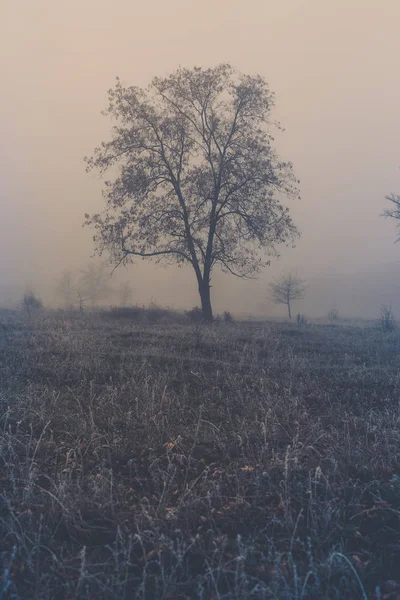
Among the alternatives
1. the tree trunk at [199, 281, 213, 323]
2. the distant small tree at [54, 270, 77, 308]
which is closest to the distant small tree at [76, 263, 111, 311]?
the distant small tree at [54, 270, 77, 308]

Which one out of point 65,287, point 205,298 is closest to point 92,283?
point 65,287

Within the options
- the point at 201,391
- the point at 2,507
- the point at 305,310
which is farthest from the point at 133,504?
the point at 305,310

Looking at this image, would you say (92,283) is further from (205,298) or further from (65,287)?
(205,298)

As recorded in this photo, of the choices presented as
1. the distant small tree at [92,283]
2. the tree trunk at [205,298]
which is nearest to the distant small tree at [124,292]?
the distant small tree at [92,283]

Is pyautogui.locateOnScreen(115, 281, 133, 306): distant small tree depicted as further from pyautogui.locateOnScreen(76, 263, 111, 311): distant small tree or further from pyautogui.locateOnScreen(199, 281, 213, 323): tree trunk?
pyautogui.locateOnScreen(199, 281, 213, 323): tree trunk

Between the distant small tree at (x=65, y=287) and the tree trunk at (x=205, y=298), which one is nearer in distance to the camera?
the tree trunk at (x=205, y=298)

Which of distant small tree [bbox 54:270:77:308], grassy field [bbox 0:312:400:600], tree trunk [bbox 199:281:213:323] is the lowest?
grassy field [bbox 0:312:400:600]

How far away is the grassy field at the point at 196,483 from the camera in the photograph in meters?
2.65

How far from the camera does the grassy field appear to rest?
2.65 m

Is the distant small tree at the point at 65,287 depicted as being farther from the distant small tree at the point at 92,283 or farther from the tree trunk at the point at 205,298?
the tree trunk at the point at 205,298

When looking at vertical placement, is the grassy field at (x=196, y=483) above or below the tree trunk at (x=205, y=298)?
below

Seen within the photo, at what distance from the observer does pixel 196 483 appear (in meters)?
3.80

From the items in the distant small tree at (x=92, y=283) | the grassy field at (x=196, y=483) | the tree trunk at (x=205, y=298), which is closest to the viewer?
the grassy field at (x=196, y=483)

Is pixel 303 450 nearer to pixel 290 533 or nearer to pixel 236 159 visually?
pixel 290 533
